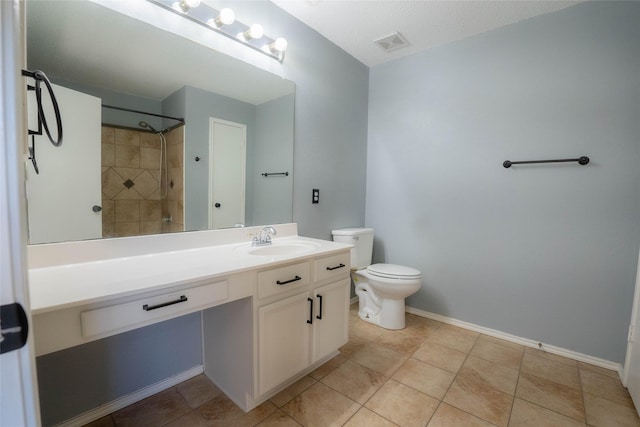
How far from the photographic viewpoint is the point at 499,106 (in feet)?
6.67

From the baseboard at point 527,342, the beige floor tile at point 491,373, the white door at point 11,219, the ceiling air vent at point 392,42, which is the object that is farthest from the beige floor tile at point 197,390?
the ceiling air vent at point 392,42

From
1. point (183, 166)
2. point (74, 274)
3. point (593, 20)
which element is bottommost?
point (74, 274)

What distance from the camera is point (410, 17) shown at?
75.8 inches

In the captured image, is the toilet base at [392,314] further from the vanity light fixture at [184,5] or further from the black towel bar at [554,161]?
the vanity light fixture at [184,5]

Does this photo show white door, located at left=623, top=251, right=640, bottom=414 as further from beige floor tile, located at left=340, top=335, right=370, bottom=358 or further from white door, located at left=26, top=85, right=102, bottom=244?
white door, located at left=26, top=85, right=102, bottom=244

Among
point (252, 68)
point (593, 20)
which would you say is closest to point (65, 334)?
point (252, 68)

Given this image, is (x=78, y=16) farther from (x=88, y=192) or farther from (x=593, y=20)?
(x=593, y=20)

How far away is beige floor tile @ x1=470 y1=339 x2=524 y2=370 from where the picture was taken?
70.5 inches

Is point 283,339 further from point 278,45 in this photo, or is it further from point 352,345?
point 278,45

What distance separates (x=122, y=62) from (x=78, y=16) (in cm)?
20

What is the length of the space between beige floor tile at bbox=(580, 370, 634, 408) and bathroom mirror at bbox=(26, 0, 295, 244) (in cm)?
209

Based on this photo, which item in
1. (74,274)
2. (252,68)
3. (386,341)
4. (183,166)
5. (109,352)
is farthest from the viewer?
(386,341)

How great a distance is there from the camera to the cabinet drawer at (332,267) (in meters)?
1.53

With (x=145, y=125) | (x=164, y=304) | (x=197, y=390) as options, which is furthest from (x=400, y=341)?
(x=145, y=125)
